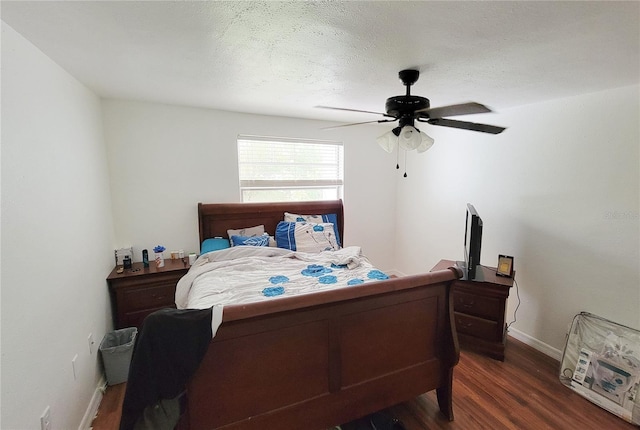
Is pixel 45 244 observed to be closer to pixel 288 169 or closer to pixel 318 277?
pixel 318 277

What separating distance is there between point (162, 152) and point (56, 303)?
178 centimetres

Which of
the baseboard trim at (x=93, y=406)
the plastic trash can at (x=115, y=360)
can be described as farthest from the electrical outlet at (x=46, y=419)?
the plastic trash can at (x=115, y=360)

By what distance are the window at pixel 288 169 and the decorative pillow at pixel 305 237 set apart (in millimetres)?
523

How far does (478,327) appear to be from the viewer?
2.61 m

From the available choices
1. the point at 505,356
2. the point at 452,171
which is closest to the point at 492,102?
the point at 452,171

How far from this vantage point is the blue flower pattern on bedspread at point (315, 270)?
2.47 m

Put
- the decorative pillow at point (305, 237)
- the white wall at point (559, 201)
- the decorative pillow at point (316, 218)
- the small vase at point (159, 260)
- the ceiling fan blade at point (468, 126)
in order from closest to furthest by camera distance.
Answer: the ceiling fan blade at point (468, 126) < the white wall at point (559, 201) < the small vase at point (159, 260) < the decorative pillow at point (305, 237) < the decorative pillow at point (316, 218)

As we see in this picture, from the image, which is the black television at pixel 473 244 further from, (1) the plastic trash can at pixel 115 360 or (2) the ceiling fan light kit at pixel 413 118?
(1) the plastic trash can at pixel 115 360

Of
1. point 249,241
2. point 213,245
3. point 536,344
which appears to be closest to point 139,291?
point 213,245

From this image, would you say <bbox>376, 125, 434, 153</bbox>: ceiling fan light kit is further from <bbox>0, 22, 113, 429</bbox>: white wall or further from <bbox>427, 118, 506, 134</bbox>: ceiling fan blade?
<bbox>0, 22, 113, 429</bbox>: white wall

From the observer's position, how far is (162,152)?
9.70 feet

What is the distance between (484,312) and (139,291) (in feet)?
10.3

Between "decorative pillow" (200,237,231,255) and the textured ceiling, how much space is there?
4.99 feet

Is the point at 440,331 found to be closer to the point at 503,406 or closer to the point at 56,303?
the point at 503,406
